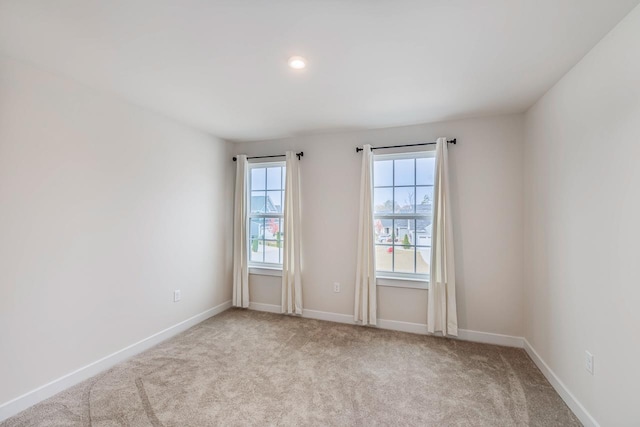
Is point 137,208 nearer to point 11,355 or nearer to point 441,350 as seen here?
point 11,355

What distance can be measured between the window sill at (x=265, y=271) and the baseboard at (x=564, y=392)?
2.88 m

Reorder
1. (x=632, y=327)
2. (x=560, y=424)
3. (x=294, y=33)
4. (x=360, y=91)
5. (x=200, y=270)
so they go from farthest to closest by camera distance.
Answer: (x=200, y=270) → (x=360, y=91) → (x=560, y=424) → (x=294, y=33) → (x=632, y=327)

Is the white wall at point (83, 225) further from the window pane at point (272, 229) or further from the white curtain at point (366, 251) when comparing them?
the white curtain at point (366, 251)

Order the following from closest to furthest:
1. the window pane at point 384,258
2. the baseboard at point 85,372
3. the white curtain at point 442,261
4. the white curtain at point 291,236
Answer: the baseboard at point 85,372 < the white curtain at point 442,261 < the window pane at point 384,258 < the white curtain at point 291,236

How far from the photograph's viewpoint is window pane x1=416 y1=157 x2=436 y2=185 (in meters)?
3.33

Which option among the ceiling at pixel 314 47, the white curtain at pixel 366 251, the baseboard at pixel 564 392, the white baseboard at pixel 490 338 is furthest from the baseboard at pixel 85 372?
the baseboard at pixel 564 392

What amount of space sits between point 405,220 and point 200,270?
2640 millimetres

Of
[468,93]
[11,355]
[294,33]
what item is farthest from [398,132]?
[11,355]

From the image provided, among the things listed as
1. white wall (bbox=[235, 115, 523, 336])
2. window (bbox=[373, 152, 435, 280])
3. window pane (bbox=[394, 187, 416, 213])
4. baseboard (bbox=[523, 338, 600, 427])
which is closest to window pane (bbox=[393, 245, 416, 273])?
window (bbox=[373, 152, 435, 280])

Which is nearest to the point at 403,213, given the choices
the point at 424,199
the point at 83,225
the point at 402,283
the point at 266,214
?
the point at 424,199

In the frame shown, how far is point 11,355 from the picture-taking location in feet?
6.29

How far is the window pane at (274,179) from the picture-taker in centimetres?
407

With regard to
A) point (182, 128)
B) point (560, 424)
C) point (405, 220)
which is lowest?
point (560, 424)

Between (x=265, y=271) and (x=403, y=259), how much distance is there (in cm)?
188
